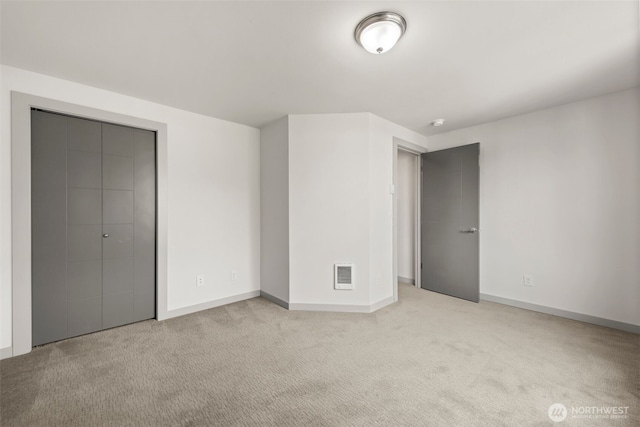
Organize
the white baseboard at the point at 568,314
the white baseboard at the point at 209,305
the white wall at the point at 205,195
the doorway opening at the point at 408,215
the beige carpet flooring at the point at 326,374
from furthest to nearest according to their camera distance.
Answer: the doorway opening at the point at 408,215 → the white baseboard at the point at 209,305 → the white wall at the point at 205,195 → the white baseboard at the point at 568,314 → the beige carpet flooring at the point at 326,374

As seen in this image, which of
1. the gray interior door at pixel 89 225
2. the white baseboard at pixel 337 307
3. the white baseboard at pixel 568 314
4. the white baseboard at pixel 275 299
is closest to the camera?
the gray interior door at pixel 89 225

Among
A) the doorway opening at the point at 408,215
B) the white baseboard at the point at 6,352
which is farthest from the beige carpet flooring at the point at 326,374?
the doorway opening at the point at 408,215

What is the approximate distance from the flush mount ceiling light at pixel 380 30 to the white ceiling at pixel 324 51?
0.15 feet

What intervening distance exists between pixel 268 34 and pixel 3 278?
287 centimetres

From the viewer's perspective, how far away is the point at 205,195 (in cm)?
348

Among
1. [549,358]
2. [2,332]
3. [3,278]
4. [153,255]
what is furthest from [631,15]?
[2,332]

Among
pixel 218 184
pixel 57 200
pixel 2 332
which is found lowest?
pixel 2 332

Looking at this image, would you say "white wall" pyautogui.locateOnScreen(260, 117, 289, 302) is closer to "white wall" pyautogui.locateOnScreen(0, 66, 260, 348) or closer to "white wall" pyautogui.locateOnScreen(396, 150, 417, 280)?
"white wall" pyautogui.locateOnScreen(0, 66, 260, 348)

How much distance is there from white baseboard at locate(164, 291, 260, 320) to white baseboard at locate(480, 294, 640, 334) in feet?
10.7

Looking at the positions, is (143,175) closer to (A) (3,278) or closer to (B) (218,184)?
(B) (218,184)

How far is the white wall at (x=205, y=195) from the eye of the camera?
3.01 metres

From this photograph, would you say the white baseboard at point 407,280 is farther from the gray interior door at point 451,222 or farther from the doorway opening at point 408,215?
the gray interior door at point 451,222

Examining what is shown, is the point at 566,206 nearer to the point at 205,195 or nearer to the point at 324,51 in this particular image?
the point at 324,51

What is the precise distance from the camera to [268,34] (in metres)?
1.89
